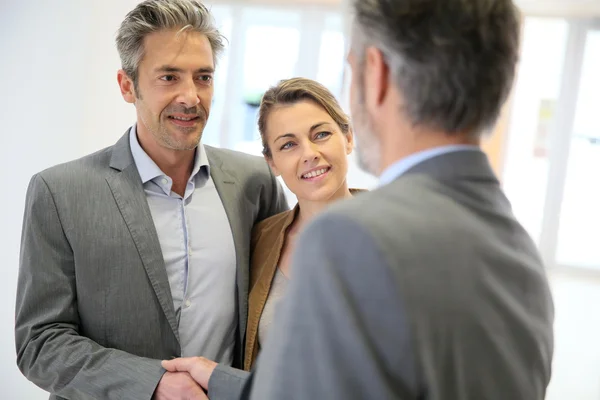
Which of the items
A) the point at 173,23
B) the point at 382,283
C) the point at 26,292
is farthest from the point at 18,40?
the point at 382,283

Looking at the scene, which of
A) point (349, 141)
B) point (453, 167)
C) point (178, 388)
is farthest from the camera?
point (349, 141)

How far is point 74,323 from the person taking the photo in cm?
154

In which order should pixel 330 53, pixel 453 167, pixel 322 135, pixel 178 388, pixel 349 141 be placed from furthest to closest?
pixel 330 53, pixel 349 141, pixel 322 135, pixel 178 388, pixel 453 167

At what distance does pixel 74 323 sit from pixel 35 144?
5.53 feet

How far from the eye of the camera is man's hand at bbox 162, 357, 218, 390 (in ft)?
4.74

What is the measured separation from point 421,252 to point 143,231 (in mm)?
1060

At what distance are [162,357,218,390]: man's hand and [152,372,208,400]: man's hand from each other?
0.01 metres

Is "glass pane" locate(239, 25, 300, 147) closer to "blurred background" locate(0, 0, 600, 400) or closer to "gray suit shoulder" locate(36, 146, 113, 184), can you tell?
"blurred background" locate(0, 0, 600, 400)

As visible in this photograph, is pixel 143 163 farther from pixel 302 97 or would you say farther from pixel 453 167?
pixel 453 167

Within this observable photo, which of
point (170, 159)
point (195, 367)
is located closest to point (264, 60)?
point (170, 159)

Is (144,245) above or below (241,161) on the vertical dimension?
below

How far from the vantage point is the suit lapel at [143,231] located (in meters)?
1.54

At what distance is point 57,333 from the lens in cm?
149

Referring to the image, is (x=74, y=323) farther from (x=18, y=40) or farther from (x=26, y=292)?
(x=18, y=40)
